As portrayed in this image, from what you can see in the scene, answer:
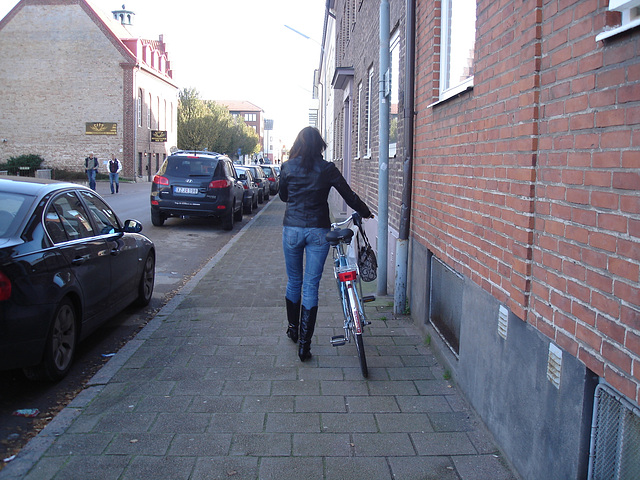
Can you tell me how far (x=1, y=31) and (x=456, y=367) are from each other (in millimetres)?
50540

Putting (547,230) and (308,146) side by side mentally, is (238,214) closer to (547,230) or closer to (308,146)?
(308,146)

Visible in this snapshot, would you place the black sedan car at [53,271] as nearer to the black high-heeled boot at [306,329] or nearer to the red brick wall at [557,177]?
the black high-heeled boot at [306,329]

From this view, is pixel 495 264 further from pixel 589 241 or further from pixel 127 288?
pixel 127 288

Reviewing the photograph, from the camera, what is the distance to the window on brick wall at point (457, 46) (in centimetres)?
463

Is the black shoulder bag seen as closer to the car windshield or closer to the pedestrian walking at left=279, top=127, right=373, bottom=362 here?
the pedestrian walking at left=279, top=127, right=373, bottom=362

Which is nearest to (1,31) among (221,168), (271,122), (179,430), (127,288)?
(221,168)

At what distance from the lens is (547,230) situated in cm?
285

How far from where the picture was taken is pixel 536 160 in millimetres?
2992

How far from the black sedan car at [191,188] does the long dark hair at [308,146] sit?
36.0 ft

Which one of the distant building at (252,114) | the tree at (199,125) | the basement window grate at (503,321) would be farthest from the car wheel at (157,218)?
Answer: the distant building at (252,114)

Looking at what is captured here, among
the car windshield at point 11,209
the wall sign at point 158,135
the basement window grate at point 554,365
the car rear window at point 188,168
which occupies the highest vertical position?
the wall sign at point 158,135

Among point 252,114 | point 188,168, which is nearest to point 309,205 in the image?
point 188,168

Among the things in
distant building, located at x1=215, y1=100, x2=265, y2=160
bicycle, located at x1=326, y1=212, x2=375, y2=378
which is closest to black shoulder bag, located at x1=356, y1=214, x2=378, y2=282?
bicycle, located at x1=326, y1=212, x2=375, y2=378

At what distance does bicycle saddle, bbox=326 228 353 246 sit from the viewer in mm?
4776
